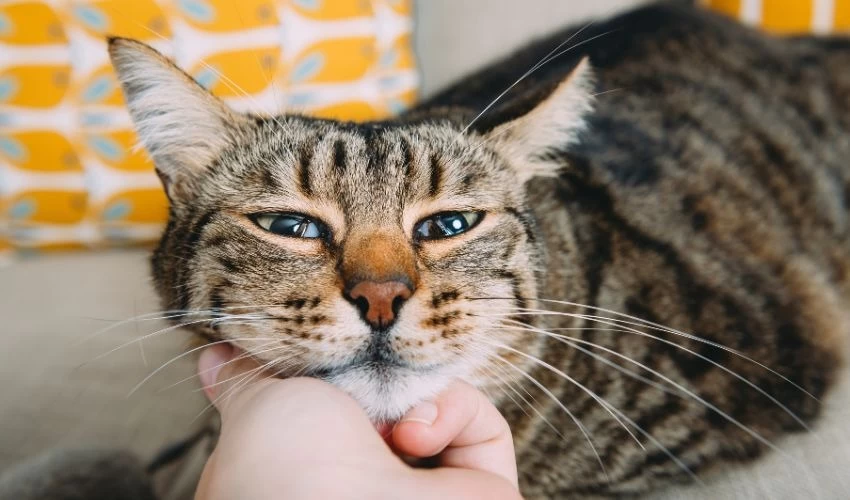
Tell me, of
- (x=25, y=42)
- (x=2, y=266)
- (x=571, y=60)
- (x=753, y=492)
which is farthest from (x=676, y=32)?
(x=2, y=266)

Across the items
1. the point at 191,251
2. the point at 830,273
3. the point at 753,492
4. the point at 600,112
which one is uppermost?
the point at 600,112

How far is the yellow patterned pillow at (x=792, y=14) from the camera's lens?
1361 millimetres

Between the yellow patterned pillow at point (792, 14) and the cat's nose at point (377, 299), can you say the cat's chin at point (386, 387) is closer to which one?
the cat's nose at point (377, 299)

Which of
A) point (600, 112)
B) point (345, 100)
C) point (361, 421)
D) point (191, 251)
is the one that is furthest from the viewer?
point (345, 100)

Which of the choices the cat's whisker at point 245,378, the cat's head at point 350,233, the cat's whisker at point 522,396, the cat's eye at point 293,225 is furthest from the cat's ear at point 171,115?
the cat's whisker at point 522,396

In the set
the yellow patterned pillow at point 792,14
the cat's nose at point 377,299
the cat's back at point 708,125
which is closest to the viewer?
the cat's nose at point 377,299

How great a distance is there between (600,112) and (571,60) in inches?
4.5

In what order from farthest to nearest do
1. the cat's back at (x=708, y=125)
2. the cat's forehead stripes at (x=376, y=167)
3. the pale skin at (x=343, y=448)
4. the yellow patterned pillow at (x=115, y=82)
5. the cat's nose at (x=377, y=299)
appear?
1. the yellow patterned pillow at (x=115, y=82)
2. the cat's back at (x=708, y=125)
3. the cat's forehead stripes at (x=376, y=167)
4. the cat's nose at (x=377, y=299)
5. the pale skin at (x=343, y=448)

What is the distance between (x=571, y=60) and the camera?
47.0 inches

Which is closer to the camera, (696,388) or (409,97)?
(696,388)

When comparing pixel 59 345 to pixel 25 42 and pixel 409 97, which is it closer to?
pixel 25 42

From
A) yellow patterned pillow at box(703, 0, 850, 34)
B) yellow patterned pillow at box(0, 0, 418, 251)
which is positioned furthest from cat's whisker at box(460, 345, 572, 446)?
yellow patterned pillow at box(703, 0, 850, 34)

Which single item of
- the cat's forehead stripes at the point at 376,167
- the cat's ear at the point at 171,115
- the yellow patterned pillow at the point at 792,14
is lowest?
the cat's forehead stripes at the point at 376,167

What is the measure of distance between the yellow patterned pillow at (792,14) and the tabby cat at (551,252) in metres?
0.23
